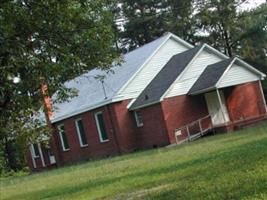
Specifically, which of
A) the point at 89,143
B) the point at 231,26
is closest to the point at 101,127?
the point at 89,143

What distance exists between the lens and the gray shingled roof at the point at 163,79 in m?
35.2

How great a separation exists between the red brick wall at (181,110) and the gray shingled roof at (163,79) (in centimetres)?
89

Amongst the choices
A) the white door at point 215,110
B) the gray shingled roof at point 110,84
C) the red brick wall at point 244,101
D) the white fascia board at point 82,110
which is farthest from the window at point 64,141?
the red brick wall at point 244,101

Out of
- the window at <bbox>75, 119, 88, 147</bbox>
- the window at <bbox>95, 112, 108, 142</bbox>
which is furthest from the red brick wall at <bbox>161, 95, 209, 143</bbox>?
the window at <bbox>75, 119, 88, 147</bbox>

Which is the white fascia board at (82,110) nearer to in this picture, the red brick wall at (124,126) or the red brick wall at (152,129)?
the red brick wall at (124,126)

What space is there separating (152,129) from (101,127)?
4345 mm

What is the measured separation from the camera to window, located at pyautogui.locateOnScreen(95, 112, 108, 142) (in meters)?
38.5

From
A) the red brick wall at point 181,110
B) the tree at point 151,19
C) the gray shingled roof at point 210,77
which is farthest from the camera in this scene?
the tree at point 151,19

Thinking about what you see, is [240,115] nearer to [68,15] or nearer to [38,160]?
[38,160]

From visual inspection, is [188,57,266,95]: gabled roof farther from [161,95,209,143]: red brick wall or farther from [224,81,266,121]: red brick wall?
[224,81,266,121]: red brick wall

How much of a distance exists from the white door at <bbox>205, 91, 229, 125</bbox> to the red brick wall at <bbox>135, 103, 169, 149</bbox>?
3.42 m

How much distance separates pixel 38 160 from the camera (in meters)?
49.9

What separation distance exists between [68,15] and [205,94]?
2516 cm

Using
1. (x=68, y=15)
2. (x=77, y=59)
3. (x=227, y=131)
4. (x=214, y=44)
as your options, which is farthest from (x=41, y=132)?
(x=214, y=44)
